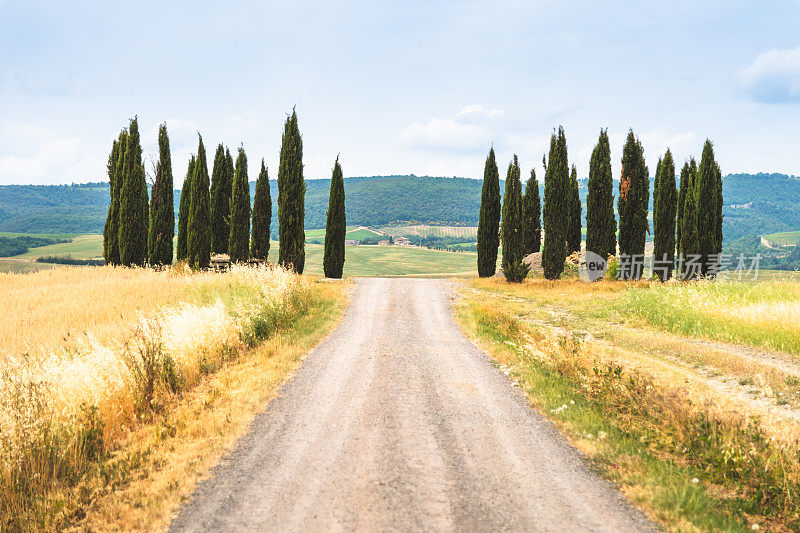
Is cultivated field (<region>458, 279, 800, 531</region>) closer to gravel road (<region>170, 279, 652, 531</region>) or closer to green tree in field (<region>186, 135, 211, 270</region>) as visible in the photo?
gravel road (<region>170, 279, 652, 531</region>)

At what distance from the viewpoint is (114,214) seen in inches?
1220

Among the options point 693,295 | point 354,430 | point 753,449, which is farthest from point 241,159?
point 753,449

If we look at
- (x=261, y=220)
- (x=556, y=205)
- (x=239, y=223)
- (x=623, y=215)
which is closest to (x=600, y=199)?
(x=623, y=215)

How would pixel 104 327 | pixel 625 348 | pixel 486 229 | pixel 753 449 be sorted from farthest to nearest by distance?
pixel 486 229 < pixel 625 348 < pixel 104 327 < pixel 753 449

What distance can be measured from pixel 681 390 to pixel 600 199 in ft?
87.8

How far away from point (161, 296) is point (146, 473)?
40.4 ft

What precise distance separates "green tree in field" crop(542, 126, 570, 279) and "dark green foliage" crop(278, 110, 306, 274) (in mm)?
15772

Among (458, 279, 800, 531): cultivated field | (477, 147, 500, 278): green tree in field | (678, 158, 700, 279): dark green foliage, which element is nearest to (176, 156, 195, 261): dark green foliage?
(477, 147, 500, 278): green tree in field

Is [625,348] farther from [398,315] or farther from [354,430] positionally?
[354,430]

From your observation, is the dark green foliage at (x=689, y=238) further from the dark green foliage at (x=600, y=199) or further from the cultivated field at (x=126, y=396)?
the cultivated field at (x=126, y=396)

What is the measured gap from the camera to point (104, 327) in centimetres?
1241

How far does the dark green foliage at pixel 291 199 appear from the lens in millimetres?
29750

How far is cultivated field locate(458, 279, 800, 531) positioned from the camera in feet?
17.7

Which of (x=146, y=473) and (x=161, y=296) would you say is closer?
(x=146, y=473)
